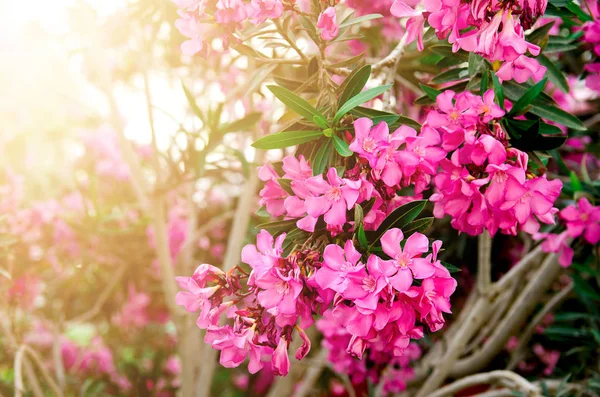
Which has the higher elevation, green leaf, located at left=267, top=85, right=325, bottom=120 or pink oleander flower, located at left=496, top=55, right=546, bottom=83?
pink oleander flower, located at left=496, top=55, right=546, bottom=83

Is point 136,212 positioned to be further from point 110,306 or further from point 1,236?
point 1,236

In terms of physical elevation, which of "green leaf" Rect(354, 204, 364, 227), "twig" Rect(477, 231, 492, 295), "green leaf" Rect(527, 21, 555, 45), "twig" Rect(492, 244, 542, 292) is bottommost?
"twig" Rect(492, 244, 542, 292)

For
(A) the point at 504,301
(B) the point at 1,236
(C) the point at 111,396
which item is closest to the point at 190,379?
(B) the point at 1,236

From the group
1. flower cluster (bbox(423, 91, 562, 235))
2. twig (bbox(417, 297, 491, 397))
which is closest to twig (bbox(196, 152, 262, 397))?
twig (bbox(417, 297, 491, 397))

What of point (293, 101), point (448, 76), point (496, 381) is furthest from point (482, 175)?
point (496, 381)

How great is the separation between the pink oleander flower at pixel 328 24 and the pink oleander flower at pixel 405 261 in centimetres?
39

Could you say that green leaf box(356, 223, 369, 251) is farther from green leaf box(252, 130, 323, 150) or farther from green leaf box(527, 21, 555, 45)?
green leaf box(527, 21, 555, 45)

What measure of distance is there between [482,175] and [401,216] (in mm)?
154

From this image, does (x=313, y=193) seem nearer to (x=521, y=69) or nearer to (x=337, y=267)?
(x=337, y=267)

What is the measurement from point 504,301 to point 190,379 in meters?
1.36

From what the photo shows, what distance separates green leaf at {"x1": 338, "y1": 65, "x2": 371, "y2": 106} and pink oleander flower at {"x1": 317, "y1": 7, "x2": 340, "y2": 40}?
8 centimetres

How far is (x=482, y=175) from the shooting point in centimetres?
83

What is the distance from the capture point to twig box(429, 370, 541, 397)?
129 cm

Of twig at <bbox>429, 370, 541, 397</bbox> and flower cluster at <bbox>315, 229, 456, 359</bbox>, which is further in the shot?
twig at <bbox>429, 370, 541, 397</bbox>
